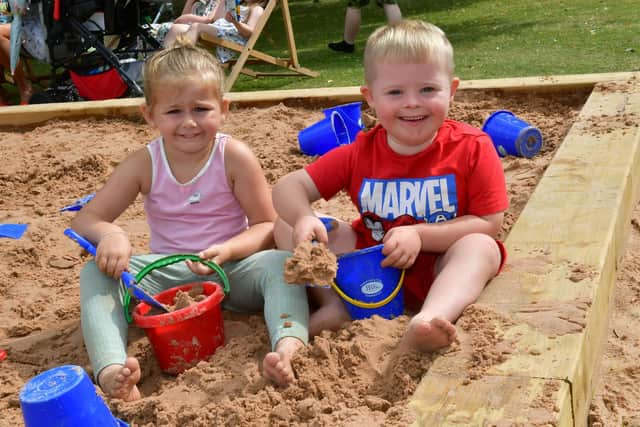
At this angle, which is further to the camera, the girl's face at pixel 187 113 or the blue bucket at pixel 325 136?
the blue bucket at pixel 325 136

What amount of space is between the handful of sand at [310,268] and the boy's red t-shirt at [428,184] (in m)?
0.40

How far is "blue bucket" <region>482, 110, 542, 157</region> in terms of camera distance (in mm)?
3676

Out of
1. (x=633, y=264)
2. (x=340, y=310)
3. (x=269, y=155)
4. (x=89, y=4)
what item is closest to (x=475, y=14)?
(x=89, y=4)

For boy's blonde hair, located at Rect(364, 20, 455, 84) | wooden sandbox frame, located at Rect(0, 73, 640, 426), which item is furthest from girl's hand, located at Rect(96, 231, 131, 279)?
wooden sandbox frame, located at Rect(0, 73, 640, 426)

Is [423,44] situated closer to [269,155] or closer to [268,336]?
[268,336]

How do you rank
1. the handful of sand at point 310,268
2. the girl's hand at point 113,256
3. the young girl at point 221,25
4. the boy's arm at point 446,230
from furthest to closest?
the young girl at point 221,25
the girl's hand at point 113,256
the boy's arm at point 446,230
the handful of sand at point 310,268

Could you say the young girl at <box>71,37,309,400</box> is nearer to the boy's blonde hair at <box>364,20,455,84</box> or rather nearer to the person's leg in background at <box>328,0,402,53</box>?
the boy's blonde hair at <box>364,20,455,84</box>

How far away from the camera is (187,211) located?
2695 millimetres

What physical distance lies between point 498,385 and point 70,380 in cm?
87

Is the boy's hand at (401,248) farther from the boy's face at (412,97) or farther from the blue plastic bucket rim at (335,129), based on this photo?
the blue plastic bucket rim at (335,129)

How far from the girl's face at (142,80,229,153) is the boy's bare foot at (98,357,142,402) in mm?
780

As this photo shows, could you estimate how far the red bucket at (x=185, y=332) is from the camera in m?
2.20

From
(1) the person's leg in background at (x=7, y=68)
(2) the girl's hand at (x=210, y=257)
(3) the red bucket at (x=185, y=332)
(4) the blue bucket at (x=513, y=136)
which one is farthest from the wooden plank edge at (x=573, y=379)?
(1) the person's leg in background at (x=7, y=68)

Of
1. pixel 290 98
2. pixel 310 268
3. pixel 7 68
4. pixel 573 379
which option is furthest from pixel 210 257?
pixel 7 68
